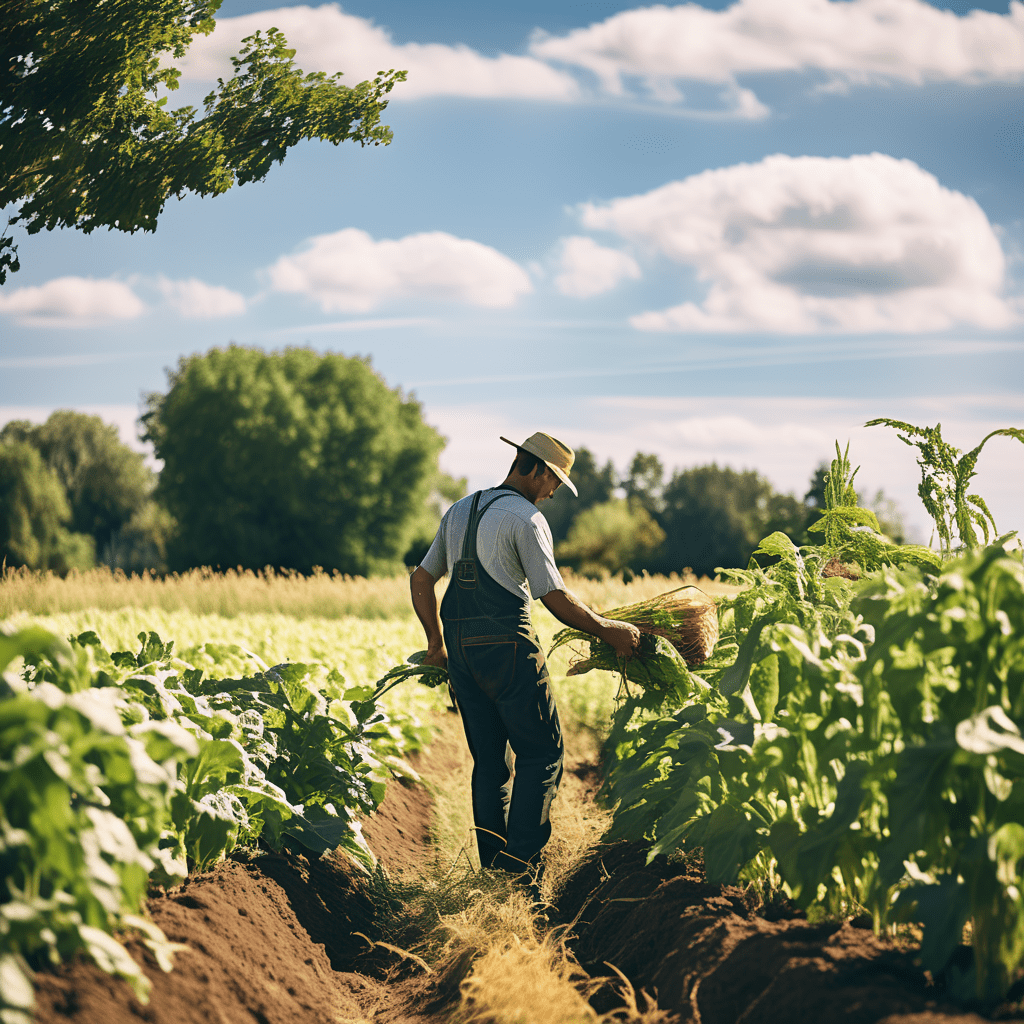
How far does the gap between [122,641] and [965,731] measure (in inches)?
263

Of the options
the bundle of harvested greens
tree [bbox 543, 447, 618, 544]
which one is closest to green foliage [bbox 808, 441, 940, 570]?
the bundle of harvested greens

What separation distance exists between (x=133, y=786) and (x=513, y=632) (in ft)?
6.91

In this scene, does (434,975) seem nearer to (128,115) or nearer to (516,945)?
(516,945)

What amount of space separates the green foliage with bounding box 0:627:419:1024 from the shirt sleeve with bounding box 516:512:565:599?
113 cm

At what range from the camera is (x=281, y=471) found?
37969mm

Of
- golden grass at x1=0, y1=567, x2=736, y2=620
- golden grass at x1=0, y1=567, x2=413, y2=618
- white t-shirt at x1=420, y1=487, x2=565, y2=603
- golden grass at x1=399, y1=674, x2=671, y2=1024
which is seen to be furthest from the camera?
golden grass at x1=0, y1=567, x2=413, y2=618

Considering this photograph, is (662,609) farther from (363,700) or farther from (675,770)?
(363,700)

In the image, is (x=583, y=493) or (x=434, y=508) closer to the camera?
(x=434, y=508)

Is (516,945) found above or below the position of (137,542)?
above

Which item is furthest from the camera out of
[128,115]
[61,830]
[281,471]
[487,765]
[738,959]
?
[281,471]

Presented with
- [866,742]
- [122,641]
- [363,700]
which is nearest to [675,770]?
[866,742]

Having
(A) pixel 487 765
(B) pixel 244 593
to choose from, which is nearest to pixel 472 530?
(A) pixel 487 765

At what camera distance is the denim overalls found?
164 inches

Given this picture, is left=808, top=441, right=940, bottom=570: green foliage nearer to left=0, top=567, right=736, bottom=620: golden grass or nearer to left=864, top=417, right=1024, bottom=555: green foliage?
left=864, top=417, right=1024, bottom=555: green foliage
